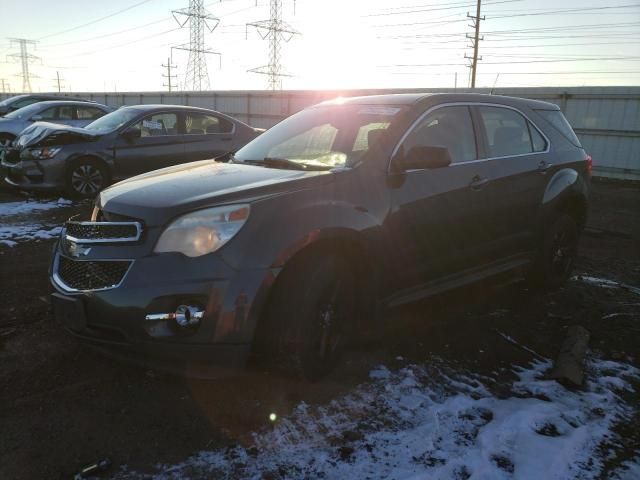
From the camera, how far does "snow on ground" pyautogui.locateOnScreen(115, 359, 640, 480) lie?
233cm

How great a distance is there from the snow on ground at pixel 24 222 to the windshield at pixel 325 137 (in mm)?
3512

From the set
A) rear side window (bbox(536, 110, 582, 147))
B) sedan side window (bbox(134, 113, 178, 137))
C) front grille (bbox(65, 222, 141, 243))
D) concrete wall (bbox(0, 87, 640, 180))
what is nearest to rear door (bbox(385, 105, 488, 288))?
rear side window (bbox(536, 110, 582, 147))

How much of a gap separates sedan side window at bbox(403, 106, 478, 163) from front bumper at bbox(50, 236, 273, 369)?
161 centimetres

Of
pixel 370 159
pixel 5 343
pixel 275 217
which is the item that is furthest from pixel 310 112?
pixel 5 343

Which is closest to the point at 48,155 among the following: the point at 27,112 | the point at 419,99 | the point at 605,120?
the point at 27,112

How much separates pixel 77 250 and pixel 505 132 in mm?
3383

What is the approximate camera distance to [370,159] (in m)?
3.25

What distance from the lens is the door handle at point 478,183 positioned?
3.79m

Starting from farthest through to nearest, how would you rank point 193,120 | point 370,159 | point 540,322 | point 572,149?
1. point 193,120
2. point 572,149
3. point 540,322
4. point 370,159

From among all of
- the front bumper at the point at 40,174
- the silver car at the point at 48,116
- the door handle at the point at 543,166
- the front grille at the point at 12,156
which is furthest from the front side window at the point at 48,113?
the door handle at the point at 543,166

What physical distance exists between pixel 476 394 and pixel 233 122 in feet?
24.3

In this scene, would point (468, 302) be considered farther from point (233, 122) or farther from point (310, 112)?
point (233, 122)

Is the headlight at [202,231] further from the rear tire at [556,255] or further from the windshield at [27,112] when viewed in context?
the windshield at [27,112]

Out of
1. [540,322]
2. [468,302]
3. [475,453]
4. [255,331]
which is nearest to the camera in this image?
[475,453]
